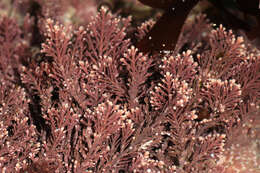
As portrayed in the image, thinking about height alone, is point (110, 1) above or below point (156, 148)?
above

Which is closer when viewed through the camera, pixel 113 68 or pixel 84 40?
pixel 113 68

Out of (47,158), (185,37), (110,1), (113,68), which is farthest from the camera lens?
(110,1)

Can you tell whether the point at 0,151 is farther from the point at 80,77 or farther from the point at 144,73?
the point at 144,73

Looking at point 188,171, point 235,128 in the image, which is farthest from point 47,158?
point 235,128

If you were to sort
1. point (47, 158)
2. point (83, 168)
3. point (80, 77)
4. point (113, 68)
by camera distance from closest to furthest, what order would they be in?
point (83, 168), point (47, 158), point (113, 68), point (80, 77)

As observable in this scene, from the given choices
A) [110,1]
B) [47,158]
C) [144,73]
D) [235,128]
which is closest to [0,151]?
[47,158]

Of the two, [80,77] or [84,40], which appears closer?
[80,77]

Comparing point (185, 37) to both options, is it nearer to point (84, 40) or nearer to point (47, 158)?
point (84, 40)

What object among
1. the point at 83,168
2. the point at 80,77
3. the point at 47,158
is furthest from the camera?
the point at 80,77

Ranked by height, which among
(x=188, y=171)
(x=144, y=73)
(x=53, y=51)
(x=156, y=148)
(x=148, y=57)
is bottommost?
(x=188, y=171)
